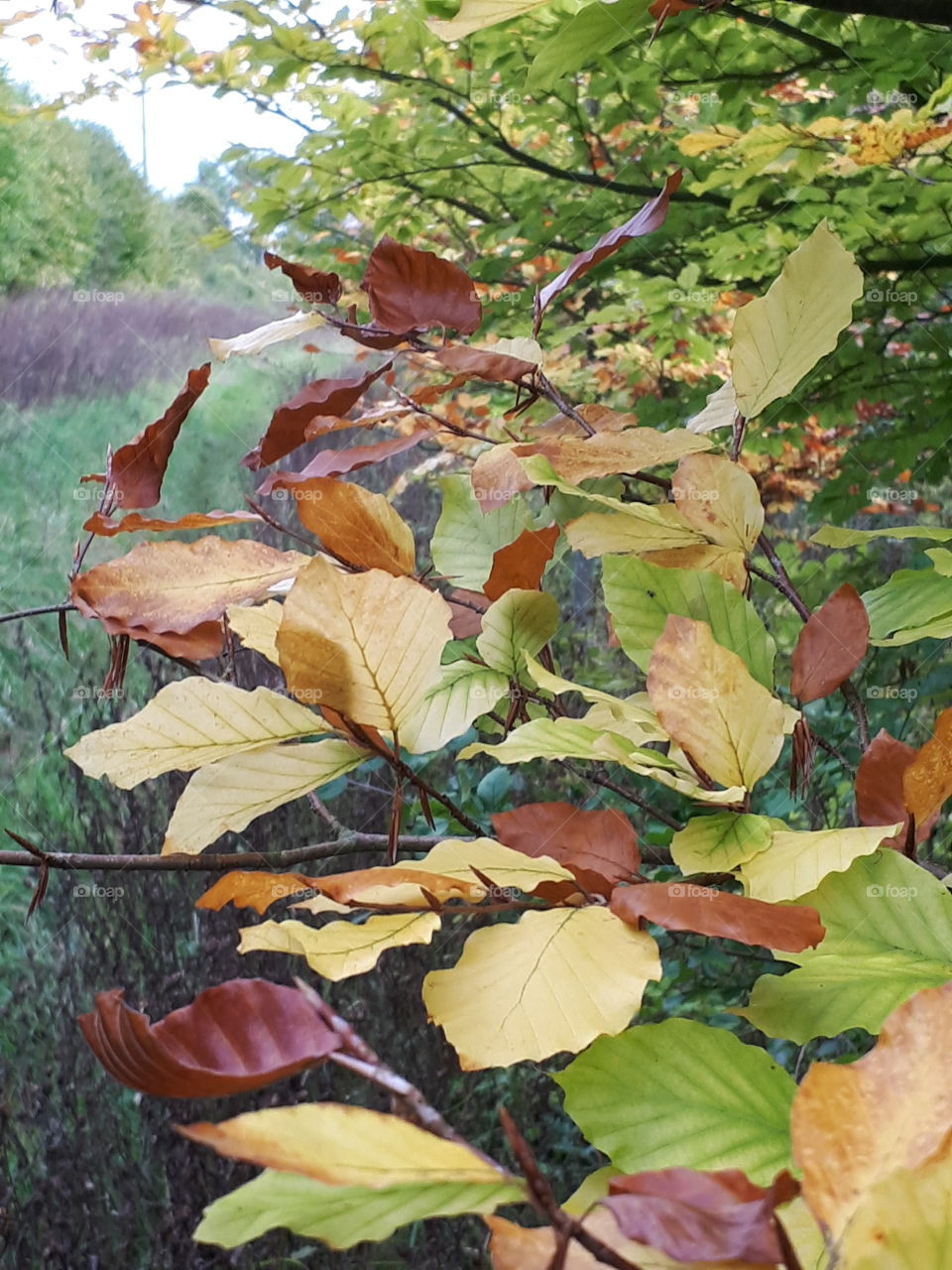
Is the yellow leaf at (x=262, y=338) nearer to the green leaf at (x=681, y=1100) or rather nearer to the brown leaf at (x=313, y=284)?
the brown leaf at (x=313, y=284)

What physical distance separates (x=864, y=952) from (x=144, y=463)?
272 mm

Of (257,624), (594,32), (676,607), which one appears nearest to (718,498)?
(676,607)

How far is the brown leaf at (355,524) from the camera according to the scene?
0.30 m

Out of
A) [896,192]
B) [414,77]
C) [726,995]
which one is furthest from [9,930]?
[896,192]

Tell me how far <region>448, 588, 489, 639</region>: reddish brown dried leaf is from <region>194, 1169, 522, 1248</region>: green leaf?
220 mm

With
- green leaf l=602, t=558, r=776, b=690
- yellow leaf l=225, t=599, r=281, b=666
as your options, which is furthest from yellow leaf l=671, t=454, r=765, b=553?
yellow leaf l=225, t=599, r=281, b=666

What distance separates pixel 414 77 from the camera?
47.4 inches

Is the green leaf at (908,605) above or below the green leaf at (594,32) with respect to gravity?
below

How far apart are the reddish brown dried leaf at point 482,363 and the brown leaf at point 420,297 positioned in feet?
0.07

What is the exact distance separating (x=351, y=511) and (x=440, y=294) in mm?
87

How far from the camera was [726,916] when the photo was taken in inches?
7.8

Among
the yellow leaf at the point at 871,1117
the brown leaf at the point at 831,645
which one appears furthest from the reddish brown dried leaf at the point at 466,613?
the yellow leaf at the point at 871,1117

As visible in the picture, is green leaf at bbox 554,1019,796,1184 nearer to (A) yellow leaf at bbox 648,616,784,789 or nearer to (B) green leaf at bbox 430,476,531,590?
(A) yellow leaf at bbox 648,616,784,789

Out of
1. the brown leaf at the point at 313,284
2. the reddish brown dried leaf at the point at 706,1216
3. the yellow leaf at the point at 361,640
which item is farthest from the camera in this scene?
the brown leaf at the point at 313,284
